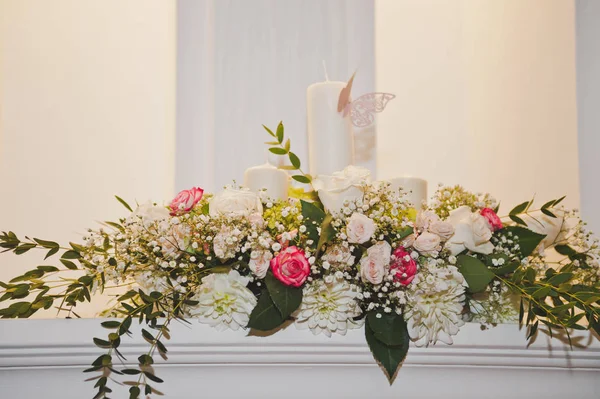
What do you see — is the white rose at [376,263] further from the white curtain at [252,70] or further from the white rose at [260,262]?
the white curtain at [252,70]

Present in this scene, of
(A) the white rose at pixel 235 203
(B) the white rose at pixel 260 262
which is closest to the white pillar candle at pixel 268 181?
(A) the white rose at pixel 235 203

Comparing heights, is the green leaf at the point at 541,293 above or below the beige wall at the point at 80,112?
below

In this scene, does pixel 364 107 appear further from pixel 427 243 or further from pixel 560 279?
pixel 560 279

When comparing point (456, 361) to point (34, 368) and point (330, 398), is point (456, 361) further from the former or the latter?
point (34, 368)

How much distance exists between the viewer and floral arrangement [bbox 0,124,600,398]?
0.94m

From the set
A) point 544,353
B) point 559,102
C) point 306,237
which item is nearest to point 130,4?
point 306,237

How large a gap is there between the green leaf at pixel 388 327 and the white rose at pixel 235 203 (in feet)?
0.81

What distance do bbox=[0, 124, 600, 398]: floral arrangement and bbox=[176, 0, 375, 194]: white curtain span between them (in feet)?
1.33

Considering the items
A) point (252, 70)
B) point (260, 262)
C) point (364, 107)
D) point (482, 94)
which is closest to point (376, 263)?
point (260, 262)

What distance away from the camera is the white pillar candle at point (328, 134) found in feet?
3.89

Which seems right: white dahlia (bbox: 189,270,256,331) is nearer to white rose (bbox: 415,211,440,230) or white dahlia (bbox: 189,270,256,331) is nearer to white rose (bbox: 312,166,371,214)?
white rose (bbox: 312,166,371,214)

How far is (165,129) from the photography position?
166 centimetres

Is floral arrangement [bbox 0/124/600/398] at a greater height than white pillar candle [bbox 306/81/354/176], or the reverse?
white pillar candle [bbox 306/81/354/176]

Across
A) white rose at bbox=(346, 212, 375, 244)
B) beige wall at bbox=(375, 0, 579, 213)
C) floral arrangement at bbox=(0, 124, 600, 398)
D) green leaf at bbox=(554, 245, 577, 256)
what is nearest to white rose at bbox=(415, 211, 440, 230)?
floral arrangement at bbox=(0, 124, 600, 398)
